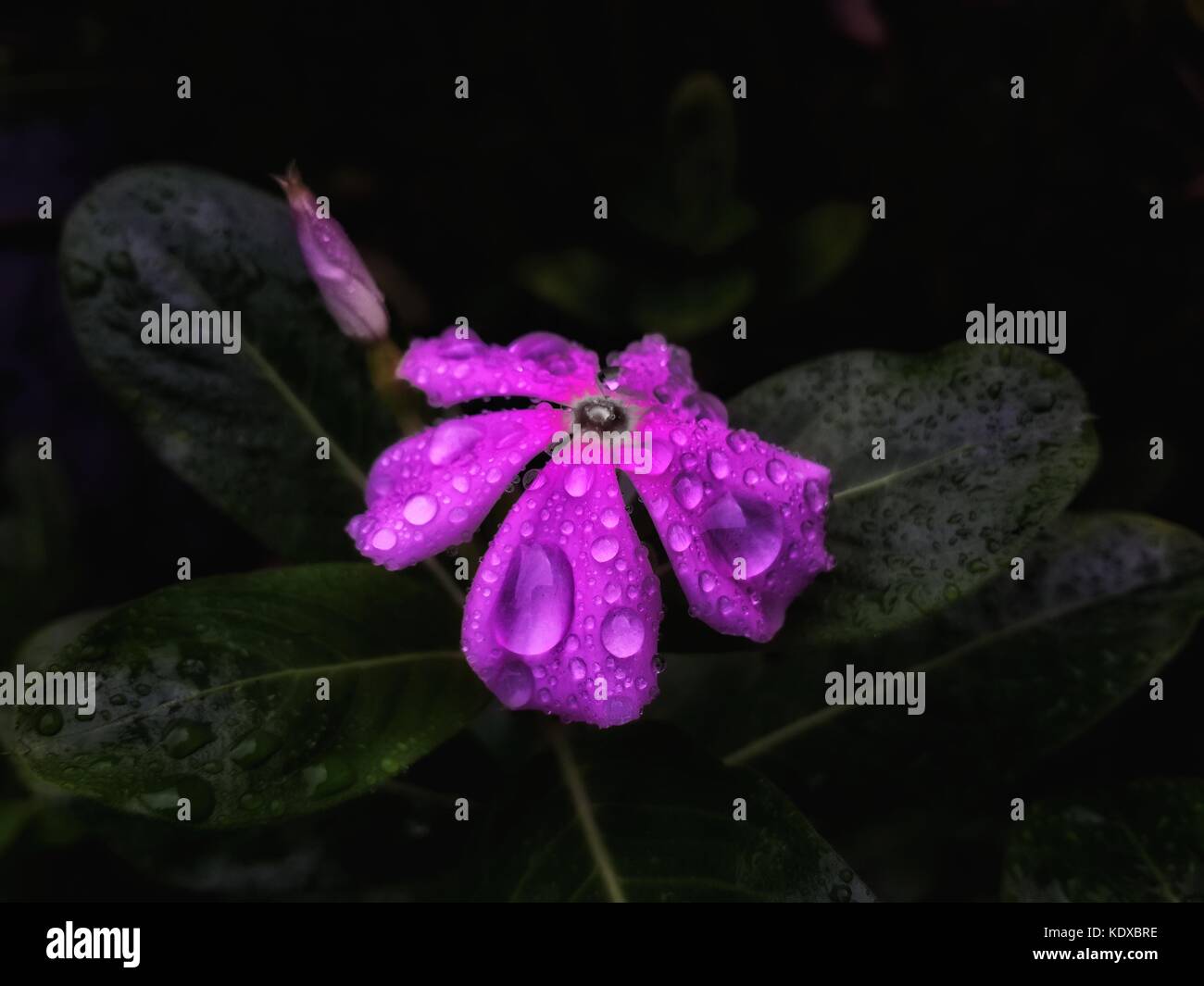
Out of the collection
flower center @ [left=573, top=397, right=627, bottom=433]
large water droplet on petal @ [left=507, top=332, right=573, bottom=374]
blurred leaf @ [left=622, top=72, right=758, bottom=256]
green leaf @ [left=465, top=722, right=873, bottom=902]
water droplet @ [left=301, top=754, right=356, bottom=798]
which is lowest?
green leaf @ [left=465, top=722, right=873, bottom=902]

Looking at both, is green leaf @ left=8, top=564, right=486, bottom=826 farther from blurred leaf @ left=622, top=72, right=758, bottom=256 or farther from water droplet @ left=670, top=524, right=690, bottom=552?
blurred leaf @ left=622, top=72, right=758, bottom=256

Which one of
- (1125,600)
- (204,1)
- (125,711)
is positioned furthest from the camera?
(204,1)

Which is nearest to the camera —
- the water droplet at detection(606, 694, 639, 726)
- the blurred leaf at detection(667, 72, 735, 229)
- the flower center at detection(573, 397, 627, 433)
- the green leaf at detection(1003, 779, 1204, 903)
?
the water droplet at detection(606, 694, 639, 726)

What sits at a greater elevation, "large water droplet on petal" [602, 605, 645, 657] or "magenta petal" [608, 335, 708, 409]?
"magenta petal" [608, 335, 708, 409]

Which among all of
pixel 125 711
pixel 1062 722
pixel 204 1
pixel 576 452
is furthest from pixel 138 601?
pixel 204 1

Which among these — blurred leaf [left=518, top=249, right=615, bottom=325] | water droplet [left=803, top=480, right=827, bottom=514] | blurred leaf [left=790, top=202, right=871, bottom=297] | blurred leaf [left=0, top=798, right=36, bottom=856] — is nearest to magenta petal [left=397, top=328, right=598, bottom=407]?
water droplet [left=803, top=480, right=827, bottom=514]

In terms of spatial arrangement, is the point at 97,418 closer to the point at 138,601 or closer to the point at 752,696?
the point at 138,601

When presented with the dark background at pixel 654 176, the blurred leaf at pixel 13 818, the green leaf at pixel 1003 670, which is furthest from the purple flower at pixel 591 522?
the blurred leaf at pixel 13 818
